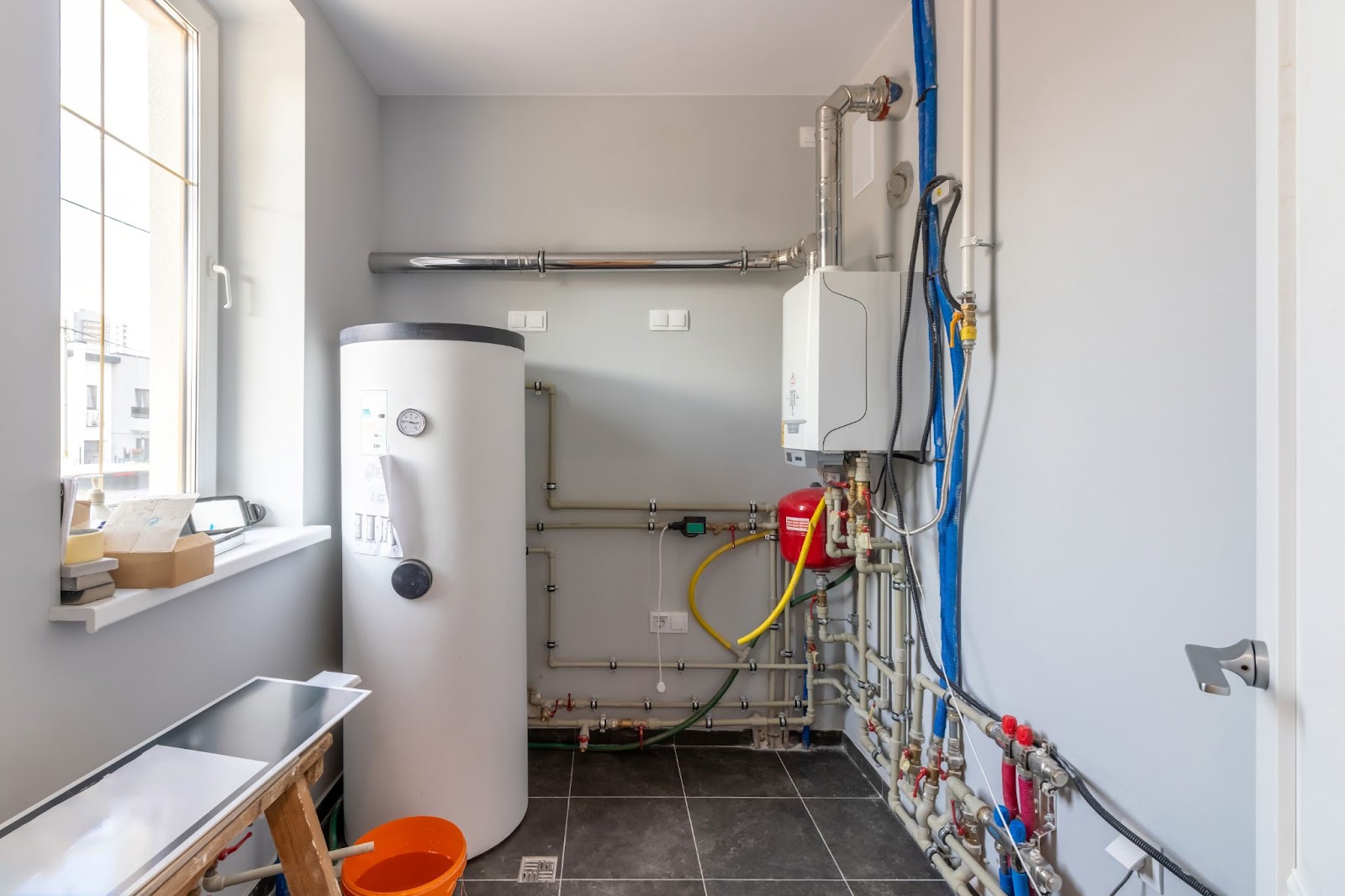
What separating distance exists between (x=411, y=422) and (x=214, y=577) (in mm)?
519

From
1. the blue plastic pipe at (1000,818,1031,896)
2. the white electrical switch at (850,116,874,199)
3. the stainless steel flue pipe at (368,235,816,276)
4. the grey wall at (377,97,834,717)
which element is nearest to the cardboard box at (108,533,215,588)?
the grey wall at (377,97,834,717)

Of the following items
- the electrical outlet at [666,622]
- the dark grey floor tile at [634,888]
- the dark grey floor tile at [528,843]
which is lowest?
the dark grey floor tile at [634,888]

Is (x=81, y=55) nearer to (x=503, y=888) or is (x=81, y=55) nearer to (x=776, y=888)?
(x=503, y=888)

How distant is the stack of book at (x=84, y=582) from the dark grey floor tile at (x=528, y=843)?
1.11 meters

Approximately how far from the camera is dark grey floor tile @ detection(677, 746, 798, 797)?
182 cm

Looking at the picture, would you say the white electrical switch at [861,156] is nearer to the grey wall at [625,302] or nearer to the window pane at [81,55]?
the grey wall at [625,302]

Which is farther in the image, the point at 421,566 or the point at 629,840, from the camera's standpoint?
the point at 629,840

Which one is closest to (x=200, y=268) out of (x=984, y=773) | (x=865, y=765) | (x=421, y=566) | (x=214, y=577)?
(x=214, y=577)

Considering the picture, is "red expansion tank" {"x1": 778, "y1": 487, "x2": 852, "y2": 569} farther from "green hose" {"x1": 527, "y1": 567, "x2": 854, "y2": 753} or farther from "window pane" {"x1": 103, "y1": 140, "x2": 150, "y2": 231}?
"window pane" {"x1": 103, "y1": 140, "x2": 150, "y2": 231}

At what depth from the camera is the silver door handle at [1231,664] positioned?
53 cm

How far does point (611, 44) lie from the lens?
1.78 metres

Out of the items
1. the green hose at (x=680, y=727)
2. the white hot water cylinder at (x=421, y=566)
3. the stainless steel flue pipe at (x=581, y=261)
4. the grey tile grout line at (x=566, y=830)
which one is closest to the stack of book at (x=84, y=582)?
the white hot water cylinder at (x=421, y=566)

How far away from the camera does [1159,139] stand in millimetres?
879
